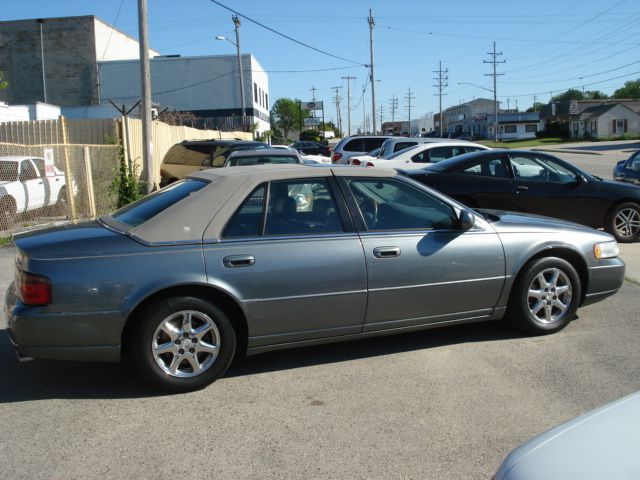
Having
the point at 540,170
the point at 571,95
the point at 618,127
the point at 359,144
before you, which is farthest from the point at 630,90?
the point at 540,170

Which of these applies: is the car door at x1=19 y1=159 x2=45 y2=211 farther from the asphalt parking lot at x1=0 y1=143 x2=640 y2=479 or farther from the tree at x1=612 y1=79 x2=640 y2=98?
the tree at x1=612 y1=79 x2=640 y2=98

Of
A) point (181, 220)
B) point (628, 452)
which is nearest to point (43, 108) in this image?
point (181, 220)

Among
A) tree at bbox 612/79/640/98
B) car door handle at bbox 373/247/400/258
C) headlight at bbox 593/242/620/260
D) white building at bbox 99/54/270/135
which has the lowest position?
headlight at bbox 593/242/620/260

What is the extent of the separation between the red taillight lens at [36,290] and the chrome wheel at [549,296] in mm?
3782

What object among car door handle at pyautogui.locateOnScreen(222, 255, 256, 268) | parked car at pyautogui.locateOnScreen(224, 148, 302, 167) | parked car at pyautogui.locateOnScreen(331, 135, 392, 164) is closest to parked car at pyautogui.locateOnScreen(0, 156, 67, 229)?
parked car at pyautogui.locateOnScreen(224, 148, 302, 167)

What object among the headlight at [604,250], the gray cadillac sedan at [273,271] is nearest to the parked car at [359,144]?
the headlight at [604,250]

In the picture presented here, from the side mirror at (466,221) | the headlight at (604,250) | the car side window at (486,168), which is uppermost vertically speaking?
the car side window at (486,168)

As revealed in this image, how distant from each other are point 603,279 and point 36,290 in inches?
184

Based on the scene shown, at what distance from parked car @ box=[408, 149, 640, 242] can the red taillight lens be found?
23.0 feet

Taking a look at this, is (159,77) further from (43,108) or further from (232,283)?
(232,283)

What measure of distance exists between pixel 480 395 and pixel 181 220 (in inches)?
95.6

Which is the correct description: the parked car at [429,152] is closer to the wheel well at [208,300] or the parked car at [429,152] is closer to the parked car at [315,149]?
the wheel well at [208,300]

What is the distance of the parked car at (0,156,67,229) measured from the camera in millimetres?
12805

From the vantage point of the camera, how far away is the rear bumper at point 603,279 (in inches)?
228
